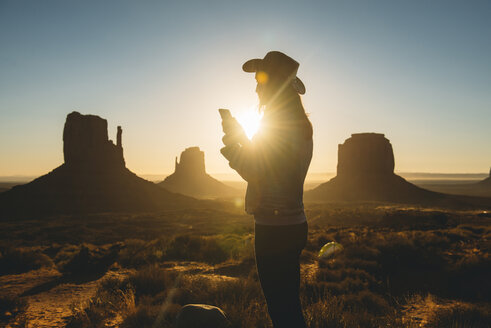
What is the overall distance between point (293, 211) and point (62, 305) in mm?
5489

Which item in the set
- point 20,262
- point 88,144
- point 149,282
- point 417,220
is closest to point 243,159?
point 149,282

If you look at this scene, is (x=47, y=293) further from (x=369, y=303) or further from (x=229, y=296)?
(x=369, y=303)

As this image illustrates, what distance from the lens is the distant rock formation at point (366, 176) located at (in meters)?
75.0

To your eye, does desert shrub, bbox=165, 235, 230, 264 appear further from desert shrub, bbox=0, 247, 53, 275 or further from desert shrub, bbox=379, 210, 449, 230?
desert shrub, bbox=379, 210, 449, 230

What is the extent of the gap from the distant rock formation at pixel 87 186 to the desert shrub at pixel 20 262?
45.7 metres

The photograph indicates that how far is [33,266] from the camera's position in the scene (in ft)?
27.4

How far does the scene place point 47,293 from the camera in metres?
5.87

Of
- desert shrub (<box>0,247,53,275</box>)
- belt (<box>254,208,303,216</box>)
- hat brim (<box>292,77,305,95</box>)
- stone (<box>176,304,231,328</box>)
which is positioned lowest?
desert shrub (<box>0,247,53,275</box>)

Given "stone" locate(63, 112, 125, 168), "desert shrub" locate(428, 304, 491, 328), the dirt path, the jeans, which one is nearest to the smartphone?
the jeans

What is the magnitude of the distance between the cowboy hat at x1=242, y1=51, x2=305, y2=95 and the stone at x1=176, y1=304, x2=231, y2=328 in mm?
3012

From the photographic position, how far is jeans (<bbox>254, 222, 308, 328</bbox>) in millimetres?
1636

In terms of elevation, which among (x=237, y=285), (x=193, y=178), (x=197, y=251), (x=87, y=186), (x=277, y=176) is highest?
(x=277, y=176)

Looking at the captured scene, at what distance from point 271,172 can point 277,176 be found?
4 cm

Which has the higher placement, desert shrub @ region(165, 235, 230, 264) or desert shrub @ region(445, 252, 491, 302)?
desert shrub @ region(445, 252, 491, 302)
